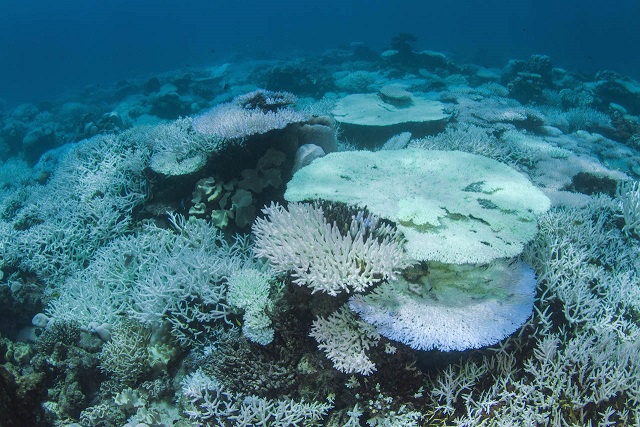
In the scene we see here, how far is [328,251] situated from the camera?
9.28ft

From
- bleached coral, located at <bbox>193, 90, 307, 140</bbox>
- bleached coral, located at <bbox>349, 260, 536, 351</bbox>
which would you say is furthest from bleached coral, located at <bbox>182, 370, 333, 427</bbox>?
bleached coral, located at <bbox>193, 90, 307, 140</bbox>

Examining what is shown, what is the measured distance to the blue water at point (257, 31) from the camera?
2060 inches

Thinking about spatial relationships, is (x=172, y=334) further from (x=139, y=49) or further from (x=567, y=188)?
(x=139, y=49)

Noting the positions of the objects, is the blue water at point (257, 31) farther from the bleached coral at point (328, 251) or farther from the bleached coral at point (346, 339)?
the bleached coral at point (346, 339)

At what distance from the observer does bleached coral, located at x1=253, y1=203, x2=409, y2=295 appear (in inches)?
107

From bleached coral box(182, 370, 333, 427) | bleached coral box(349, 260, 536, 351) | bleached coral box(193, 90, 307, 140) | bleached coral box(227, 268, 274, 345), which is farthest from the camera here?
bleached coral box(193, 90, 307, 140)

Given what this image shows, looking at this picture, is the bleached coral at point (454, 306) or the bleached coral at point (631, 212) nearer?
the bleached coral at point (454, 306)

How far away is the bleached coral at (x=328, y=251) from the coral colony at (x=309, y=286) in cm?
2

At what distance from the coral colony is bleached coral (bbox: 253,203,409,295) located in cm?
2

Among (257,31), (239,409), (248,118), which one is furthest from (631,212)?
(257,31)

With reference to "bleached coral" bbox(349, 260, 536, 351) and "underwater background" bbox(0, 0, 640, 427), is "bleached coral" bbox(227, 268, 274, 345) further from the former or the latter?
"bleached coral" bbox(349, 260, 536, 351)

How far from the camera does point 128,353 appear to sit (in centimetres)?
375

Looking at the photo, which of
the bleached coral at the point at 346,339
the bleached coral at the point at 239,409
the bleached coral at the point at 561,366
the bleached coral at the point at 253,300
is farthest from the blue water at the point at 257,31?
the bleached coral at the point at 239,409

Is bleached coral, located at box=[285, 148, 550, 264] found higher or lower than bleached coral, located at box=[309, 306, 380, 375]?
higher
